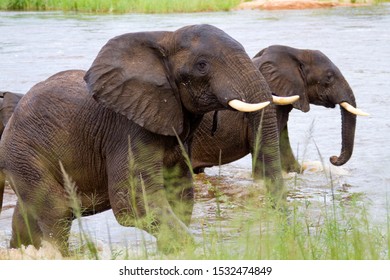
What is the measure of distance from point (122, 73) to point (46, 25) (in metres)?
21.9

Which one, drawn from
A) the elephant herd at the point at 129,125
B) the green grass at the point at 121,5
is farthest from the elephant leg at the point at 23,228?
the green grass at the point at 121,5

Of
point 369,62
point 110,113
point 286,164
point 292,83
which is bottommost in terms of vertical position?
point 369,62

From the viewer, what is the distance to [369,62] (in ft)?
61.4

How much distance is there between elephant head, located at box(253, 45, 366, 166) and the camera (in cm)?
952

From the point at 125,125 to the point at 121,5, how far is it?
28808 millimetres

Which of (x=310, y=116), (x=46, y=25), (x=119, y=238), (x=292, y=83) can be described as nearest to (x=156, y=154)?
(x=119, y=238)

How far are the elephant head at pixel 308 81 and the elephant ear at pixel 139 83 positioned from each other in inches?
122

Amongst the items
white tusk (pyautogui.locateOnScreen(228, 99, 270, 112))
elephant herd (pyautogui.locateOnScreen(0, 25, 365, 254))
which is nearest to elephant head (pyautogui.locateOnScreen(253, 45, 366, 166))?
elephant herd (pyautogui.locateOnScreen(0, 25, 365, 254))

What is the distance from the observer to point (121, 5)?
35.0 metres

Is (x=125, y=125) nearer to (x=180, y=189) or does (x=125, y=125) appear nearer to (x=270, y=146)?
(x=180, y=189)

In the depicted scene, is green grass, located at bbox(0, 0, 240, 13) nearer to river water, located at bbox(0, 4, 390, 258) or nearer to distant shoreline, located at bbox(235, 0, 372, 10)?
distant shoreline, located at bbox(235, 0, 372, 10)

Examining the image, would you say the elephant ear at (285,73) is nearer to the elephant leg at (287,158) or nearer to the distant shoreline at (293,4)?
the elephant leg at (287,158)

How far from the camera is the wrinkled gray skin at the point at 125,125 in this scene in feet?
20.5
